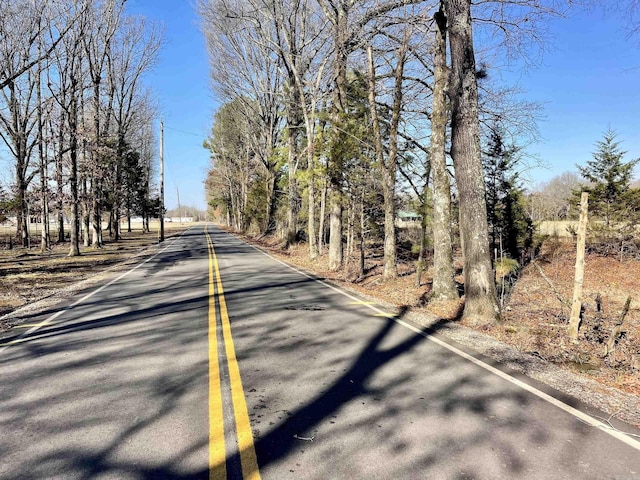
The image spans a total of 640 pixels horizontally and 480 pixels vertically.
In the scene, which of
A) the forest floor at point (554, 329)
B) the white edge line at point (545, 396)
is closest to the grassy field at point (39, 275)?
the forest floor at point (554, 329)

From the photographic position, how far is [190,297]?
995 cm

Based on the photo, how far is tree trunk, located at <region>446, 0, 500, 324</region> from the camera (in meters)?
7.98

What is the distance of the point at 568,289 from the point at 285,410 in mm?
13238

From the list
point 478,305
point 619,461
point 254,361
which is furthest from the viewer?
point 478,305

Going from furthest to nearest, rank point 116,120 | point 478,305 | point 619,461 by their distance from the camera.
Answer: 1. point 116,120
2. point 478,305
3. point 619,461

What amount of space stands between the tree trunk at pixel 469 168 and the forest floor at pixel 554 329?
2.49ft

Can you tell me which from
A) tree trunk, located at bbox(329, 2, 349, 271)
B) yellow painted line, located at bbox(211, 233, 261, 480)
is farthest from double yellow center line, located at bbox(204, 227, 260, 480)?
tree trunk, located at bbox(329, 2, 349, 271)

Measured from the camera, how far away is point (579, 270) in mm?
6449

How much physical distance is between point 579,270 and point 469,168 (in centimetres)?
273

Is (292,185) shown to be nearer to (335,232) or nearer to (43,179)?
(335,232)

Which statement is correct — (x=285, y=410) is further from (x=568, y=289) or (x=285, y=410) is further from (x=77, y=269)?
(x=77, y=269)

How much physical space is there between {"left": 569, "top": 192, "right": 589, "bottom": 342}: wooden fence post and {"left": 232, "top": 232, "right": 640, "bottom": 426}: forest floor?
0.79 feet

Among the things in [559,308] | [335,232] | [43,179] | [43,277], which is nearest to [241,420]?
[559,308]

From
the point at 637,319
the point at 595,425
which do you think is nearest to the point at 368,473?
the point at 595,425
